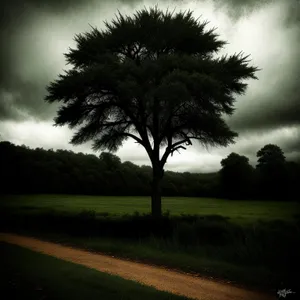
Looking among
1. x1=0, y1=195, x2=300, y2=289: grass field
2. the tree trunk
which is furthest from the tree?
x1=0, y1=195, x2=300, y2=289: grass field

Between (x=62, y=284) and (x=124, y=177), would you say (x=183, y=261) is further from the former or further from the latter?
(x=124, y=177)

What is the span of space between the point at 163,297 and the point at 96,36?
1830cm

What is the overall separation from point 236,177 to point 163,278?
4083 cm

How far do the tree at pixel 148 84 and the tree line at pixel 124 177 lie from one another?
A: 2426 cm

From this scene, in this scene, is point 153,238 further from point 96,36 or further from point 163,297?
point 96,36

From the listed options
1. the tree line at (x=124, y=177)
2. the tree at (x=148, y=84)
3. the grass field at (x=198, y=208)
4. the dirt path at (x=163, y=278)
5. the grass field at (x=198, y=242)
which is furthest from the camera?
the tree line at (x=124, y=177)

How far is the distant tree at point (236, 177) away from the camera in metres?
45.5

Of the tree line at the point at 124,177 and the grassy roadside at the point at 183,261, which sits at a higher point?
the tree line at the point at 124,177

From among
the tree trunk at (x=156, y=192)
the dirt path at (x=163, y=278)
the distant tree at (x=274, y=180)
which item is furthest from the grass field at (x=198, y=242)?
the distant tree at (x=274, y=180)

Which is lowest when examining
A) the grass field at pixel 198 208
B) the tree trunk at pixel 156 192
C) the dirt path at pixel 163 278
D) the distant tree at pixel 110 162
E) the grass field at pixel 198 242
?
the dirt path at pixel 163 278

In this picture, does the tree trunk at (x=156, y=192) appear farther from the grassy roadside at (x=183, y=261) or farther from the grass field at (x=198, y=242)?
the grassy roadside at (x=183, y=261)

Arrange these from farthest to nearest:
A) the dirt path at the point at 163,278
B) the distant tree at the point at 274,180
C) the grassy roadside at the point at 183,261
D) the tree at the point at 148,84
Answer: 1. the distant tree at the point at 274,180
2. the tree at the point at 148,84
3. the grassy roadside at the point at 183,261
4. the dirt path at the point at 163,278

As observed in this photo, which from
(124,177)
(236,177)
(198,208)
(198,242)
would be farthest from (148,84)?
(124,177)

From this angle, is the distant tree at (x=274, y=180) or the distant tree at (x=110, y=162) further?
the distant tree at (x=110, y=162)
